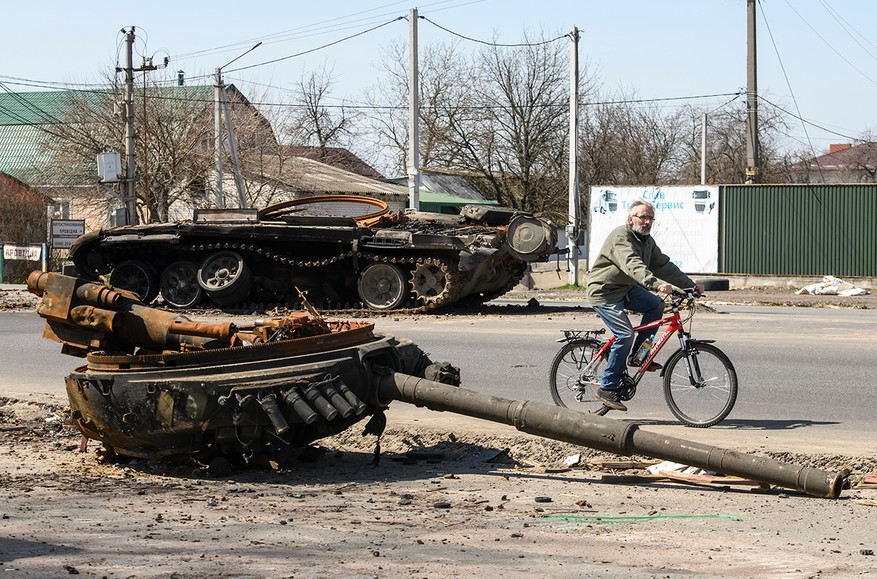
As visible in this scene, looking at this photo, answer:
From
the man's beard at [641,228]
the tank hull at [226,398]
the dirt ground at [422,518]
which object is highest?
the man's beard at [641,228]

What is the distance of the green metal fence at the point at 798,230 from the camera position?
3133 centimetres

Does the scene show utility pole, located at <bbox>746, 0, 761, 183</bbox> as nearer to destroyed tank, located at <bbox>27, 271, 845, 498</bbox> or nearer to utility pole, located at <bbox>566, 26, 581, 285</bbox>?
utility pole, located at <bbox>566, 26, 581, 285</bbox>

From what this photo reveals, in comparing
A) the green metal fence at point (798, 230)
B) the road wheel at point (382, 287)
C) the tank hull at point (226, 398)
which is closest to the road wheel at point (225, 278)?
the road wheel at point (382, 287)

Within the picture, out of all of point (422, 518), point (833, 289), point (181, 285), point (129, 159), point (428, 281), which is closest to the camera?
point (422, 518)

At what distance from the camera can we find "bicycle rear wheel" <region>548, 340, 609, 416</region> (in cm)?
961

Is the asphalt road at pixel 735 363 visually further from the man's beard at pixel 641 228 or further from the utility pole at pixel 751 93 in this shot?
the utility pole at pixel 751 93

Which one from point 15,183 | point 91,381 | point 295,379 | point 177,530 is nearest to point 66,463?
point 91,381

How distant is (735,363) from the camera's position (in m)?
12.7

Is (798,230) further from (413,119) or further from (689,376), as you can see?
(689,376)

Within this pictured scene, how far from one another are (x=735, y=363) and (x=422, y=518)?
24.0 feet

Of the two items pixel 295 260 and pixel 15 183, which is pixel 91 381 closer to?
pixel 295 260

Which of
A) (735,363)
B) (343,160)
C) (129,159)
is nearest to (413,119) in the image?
(129,159)

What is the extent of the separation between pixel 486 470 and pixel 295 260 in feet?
44.5

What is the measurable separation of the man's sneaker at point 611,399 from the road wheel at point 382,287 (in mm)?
10799
